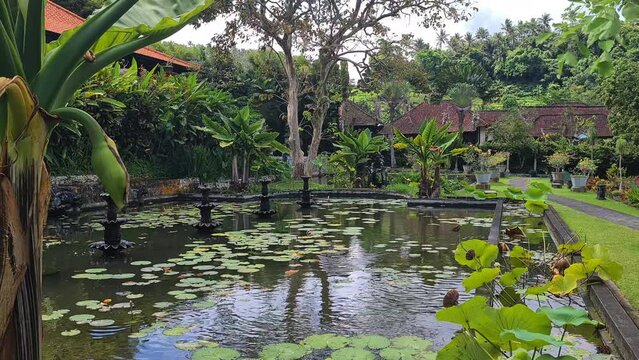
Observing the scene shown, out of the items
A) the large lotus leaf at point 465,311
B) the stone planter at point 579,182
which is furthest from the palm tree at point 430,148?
the large lotus leaf at point 465,311

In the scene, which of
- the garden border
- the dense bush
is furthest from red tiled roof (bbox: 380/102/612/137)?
the garden border

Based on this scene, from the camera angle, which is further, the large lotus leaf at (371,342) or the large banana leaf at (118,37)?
the large lotus leaf at (371,342)

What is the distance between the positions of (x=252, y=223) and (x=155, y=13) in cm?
797

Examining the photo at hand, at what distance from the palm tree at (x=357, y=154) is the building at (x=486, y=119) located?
1827cm

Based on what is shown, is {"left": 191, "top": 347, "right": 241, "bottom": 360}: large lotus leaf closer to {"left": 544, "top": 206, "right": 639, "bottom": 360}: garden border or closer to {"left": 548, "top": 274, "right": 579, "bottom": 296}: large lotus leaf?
{"left": 548, "top": 274, "right": 579, "bottom": 296}: large lotus leaf

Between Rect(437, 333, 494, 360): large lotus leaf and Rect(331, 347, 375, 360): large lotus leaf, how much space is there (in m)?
1.31

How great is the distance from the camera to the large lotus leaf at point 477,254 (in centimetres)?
289

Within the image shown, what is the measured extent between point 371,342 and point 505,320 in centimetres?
170

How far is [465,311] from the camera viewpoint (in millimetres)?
1814

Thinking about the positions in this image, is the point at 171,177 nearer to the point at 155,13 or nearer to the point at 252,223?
the point at 252,223

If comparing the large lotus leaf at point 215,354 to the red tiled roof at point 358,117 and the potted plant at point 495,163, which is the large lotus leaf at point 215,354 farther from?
the red tiled roof at point 358,117

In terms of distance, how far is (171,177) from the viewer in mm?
15156

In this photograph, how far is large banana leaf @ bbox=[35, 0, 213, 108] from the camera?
3.96 feet

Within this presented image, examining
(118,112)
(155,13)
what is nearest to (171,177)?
(118,112)
